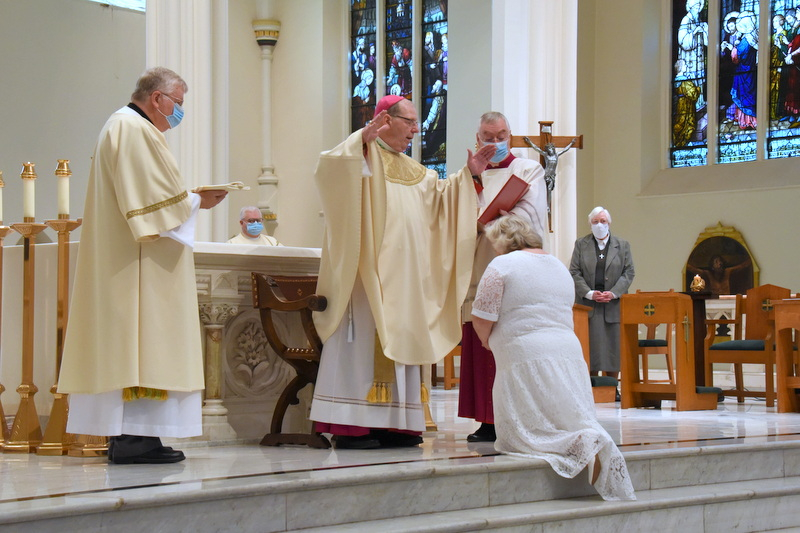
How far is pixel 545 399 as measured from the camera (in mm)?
4734

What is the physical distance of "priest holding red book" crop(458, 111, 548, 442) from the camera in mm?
5477

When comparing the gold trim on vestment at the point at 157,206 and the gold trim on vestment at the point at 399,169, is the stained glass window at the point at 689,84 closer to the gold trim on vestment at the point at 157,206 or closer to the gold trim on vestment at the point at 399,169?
the gold trim on vestment at the point at 399,169

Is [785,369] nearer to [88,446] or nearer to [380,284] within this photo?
[380,284]

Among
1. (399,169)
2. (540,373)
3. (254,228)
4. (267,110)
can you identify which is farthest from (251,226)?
(267,110)

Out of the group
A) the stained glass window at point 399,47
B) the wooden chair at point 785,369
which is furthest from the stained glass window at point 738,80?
the wooden chair at point 785,369

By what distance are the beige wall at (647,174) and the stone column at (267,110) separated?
4483 millimetres

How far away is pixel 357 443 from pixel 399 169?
52.6 inches

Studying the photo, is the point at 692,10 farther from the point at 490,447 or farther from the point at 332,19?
the point at 490,447

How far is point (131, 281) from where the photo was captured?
459 centimetres

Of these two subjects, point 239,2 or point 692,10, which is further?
point 239,2

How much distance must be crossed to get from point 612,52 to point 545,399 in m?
11.7

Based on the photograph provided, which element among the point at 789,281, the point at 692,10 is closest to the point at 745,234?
the point at 789,281

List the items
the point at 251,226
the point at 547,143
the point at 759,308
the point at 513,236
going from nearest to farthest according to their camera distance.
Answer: the point at 513,236, the point at 759,308, the point at 251,226, the point at 547,143

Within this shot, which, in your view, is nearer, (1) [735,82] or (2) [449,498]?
(2) [449,498]
